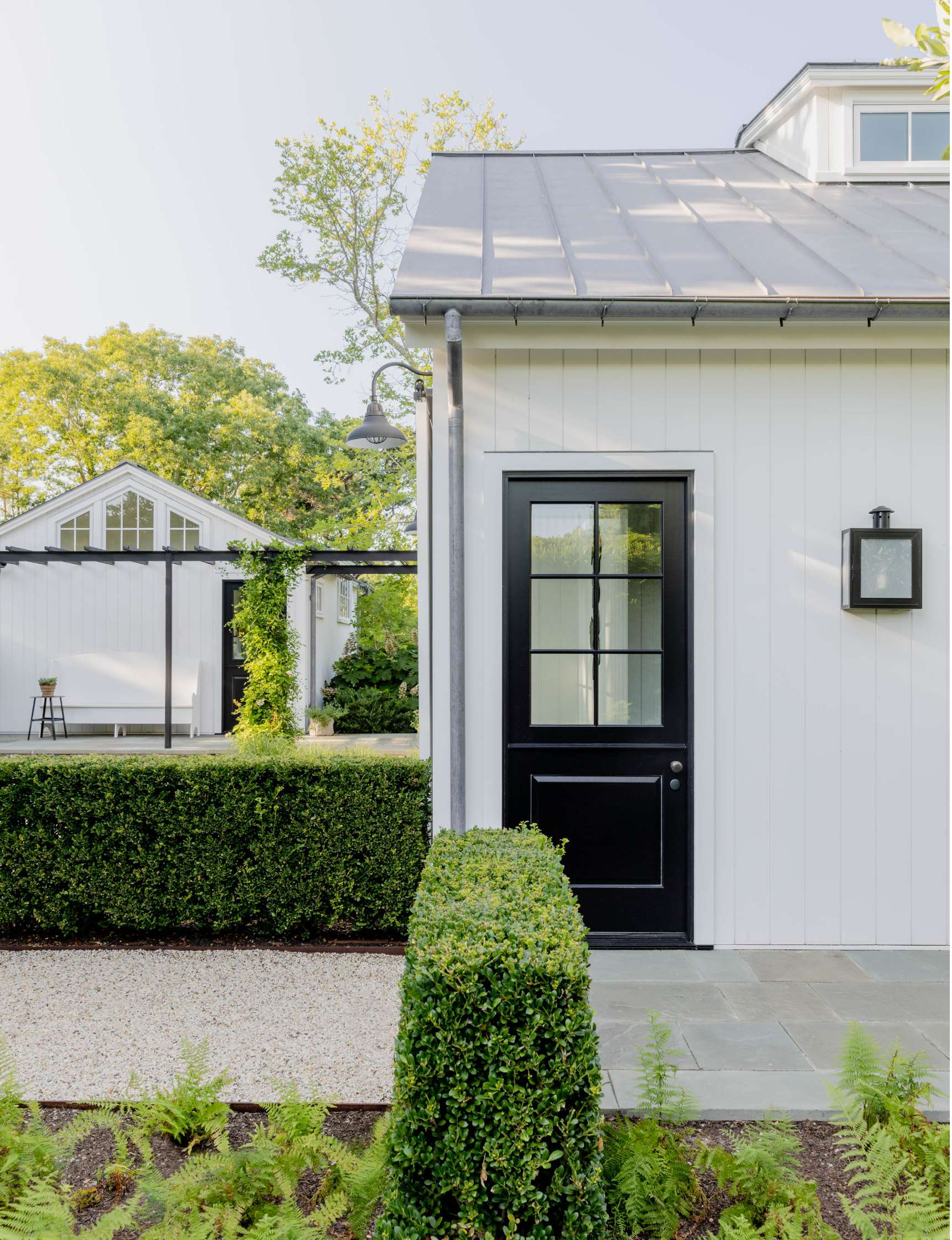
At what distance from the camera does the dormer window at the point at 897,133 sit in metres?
5.94

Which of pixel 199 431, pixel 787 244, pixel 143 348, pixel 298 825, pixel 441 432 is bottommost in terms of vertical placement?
pixel 298 825

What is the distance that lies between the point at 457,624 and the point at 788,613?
1.67m

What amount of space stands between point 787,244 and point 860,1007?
3870mm

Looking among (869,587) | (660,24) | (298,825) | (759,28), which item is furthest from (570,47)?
(298,825)

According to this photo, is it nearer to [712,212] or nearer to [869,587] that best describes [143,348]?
[712,212]

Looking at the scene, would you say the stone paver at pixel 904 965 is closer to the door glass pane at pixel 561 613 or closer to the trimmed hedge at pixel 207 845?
the door glass pane at pixel 561 613

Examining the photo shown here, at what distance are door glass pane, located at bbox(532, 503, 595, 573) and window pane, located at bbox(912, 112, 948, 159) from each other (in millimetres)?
4533

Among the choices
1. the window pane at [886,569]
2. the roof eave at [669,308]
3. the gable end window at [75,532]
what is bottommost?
the window pane at [886,569]

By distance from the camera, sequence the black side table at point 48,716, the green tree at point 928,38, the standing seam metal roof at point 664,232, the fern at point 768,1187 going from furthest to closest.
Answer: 1. the black side table at point 48,716
2. the standing seam metal roof at point 664,232
3. the fern at point 768,1187
4. the green tree at point 928,38

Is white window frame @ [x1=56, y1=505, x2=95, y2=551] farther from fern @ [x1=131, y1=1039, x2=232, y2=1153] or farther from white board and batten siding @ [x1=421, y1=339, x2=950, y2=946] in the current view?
fern @ [x1=131, y1=1039, x2=232, y2=1153]

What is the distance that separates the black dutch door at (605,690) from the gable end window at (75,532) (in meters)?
11.6

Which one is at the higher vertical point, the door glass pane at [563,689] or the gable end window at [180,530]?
the gable end window at [180,530]

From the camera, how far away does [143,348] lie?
23.0m

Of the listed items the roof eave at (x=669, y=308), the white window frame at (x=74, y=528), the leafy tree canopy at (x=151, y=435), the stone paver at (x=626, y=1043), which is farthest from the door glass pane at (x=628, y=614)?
the leafy tree canopy at (x=151, y=435)
